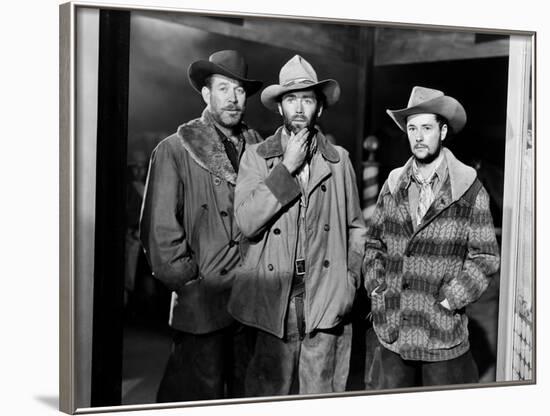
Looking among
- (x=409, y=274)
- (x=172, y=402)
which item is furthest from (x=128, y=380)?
(x=409, y=274)

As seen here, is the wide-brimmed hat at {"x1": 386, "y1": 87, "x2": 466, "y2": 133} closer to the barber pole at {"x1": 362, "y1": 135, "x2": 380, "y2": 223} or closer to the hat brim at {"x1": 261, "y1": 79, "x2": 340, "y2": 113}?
the barber pole at {"x1": 362, "y1": 135, "x2": 380, "y2": 223}

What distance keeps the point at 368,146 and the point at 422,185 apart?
0.37m

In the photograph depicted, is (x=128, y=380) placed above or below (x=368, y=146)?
below

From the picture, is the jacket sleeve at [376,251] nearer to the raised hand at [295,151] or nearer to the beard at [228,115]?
the raised hand at [295,151]

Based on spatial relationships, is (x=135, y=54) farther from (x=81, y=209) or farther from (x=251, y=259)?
(x=251, y=259)

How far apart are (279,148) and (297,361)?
3.59 feet

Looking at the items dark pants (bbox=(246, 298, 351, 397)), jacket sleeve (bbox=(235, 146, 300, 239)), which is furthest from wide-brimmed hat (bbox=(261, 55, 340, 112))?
dark pants (bbox=(246, 298, 351, 397))

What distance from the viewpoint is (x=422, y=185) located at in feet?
17.3

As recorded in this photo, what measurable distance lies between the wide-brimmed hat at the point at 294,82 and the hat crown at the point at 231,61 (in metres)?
0.16

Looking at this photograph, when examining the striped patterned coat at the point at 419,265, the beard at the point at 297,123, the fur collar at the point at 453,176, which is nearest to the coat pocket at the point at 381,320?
the striped patterned coat at the point at 419,265

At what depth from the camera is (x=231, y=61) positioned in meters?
4.87

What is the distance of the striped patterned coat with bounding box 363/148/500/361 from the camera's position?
5215mm

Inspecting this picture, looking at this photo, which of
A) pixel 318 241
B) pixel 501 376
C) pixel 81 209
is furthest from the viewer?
pixel 501 376

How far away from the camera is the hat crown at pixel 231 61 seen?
484cm
